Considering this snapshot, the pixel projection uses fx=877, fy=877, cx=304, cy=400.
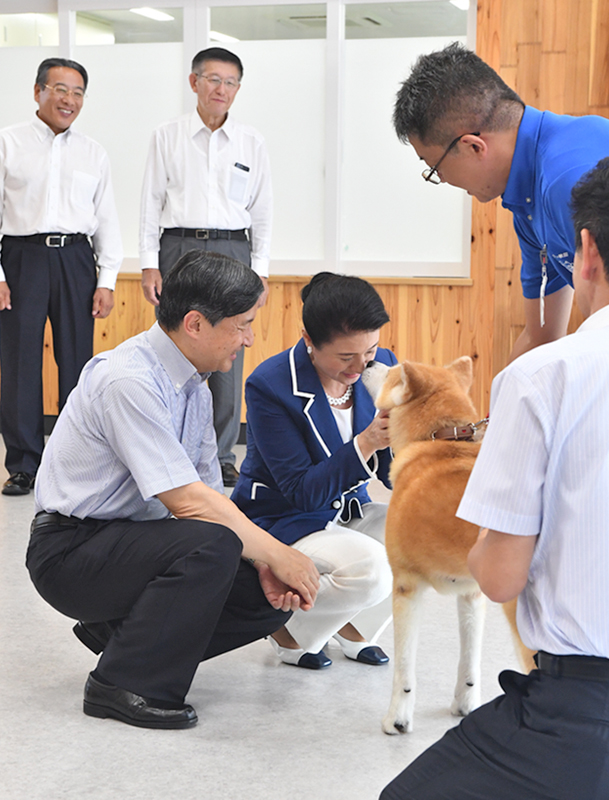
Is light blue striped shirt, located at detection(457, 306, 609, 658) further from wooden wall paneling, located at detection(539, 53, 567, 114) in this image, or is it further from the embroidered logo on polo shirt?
wooden wall paneling, located at detection(539, 53, 567, 114)

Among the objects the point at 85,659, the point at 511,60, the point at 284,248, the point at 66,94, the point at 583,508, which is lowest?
the point at 85,659

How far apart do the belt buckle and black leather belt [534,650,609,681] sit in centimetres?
333

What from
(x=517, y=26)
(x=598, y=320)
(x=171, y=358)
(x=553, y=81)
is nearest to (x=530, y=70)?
(x=553, y=81)

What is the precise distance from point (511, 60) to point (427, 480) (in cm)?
324

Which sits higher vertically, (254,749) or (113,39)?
(113,39)

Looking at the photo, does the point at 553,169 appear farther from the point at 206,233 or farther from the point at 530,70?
the point at 530,70

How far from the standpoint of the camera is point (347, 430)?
7.03 feet

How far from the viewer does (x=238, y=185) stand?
4.10 m

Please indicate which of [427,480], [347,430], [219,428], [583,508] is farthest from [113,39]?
[583,508]

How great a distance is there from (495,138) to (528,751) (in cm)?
111

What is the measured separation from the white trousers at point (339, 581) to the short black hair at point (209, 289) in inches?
23.2

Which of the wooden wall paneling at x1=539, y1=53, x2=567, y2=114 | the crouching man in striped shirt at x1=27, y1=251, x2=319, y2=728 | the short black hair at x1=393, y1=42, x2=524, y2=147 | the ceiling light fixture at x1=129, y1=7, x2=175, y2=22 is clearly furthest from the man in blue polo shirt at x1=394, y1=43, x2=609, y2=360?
the ceiling light fixture at x1=129, y1=7, x2=175, y2=22

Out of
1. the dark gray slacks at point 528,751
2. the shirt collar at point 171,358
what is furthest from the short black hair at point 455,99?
the dark gray slacks at point 528,751

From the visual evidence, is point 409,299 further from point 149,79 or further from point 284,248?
point 149,79
